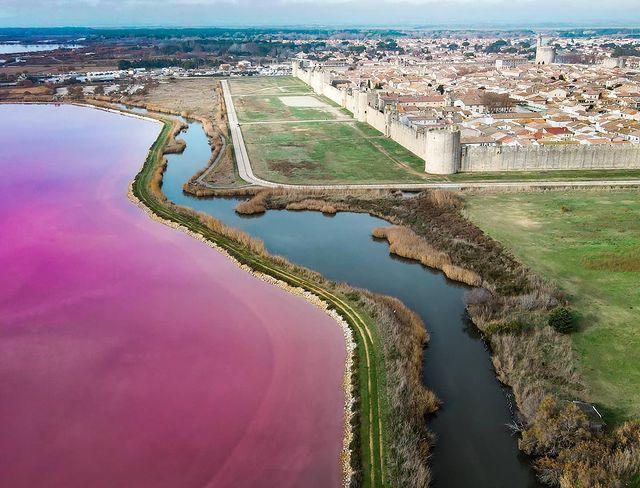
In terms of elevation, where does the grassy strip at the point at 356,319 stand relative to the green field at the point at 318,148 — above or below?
below

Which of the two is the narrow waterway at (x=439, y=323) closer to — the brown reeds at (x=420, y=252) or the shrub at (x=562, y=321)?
the brown reeds at (x=420, y=252)

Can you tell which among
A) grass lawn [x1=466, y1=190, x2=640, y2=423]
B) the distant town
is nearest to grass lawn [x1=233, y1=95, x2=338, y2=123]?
the distant town

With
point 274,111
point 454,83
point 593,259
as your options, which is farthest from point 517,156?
point 454,83

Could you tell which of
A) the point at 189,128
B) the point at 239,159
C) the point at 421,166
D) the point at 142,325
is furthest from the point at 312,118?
the point at 142,325

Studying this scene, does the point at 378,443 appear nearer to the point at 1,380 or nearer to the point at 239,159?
the point at 1,380

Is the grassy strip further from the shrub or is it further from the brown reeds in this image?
the shrub

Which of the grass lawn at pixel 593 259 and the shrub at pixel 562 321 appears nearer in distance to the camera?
the grass lawn at pixel 593 259

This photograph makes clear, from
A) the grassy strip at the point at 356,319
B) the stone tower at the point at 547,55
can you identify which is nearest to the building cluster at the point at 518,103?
the stone tower at the point at 547,55
